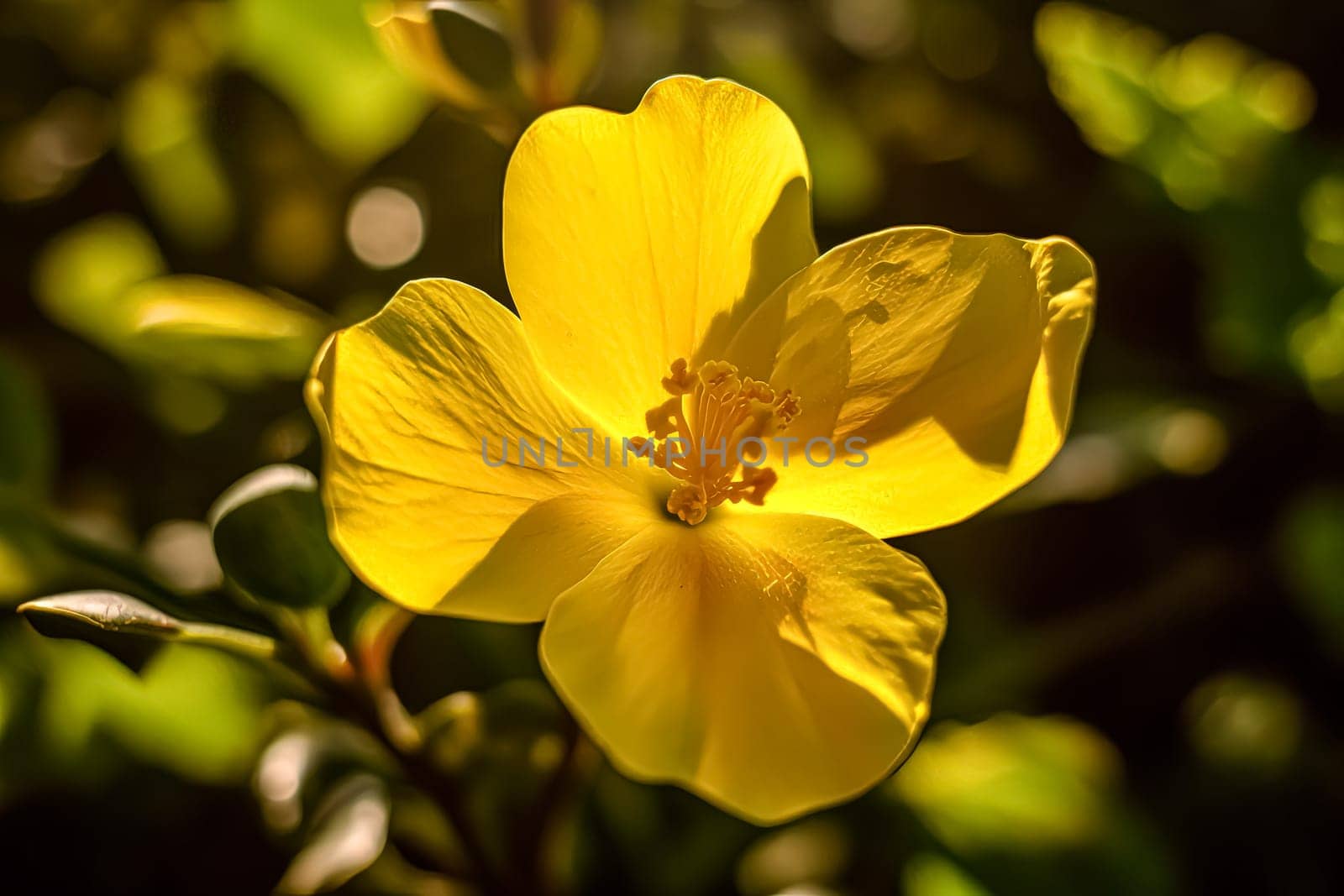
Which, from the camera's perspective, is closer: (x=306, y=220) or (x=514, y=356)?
(x=514, y=356)

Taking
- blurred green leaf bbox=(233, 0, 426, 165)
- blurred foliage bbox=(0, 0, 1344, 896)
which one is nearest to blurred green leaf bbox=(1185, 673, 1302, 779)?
blurred foliage bbox=(0, 0, 1344, 896)

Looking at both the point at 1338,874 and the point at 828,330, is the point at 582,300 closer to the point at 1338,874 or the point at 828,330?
the point at 828,330

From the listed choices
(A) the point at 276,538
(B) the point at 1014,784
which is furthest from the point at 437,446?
(B) the point at 1014,784

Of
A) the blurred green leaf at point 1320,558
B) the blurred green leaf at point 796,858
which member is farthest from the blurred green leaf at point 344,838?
the blurred green leaf at point 1320,558

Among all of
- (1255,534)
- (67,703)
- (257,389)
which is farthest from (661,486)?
(1255,534)

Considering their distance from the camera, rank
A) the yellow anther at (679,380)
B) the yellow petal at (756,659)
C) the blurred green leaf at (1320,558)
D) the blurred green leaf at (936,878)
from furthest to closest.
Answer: the blurred green leaf at (1320,558), the blurred green leaf at (936,878), the yellow anther at (679,380), the yellow petal at (756,659)

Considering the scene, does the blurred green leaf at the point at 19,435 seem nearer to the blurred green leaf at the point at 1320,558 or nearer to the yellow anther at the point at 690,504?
the yellow anther at the point at 690,504
